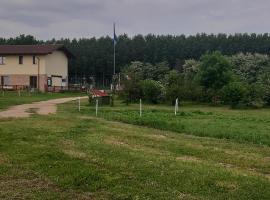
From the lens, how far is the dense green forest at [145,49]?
109m

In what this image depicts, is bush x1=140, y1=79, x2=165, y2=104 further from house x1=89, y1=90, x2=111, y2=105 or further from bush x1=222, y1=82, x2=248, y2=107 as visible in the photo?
house x1=89, y1=90, x2=111, y2=105

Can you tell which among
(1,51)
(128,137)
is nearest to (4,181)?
(128,137)

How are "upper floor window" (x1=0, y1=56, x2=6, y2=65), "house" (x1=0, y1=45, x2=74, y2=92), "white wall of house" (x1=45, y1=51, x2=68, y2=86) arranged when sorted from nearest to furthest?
"house" (x1=0, y1=45, x2=74, y2=92), "white wall of house" (x1=45, y1=51, x2=68, y2=86), "upper floor window" (x1=0, y1=56, x2=6, y2=65)

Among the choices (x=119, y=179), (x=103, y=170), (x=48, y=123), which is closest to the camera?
(x=119, y=179)

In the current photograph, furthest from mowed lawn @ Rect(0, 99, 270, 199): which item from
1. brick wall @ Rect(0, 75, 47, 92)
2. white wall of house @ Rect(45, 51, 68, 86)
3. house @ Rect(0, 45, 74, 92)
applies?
white wall of house @ Rect(45, 51, 68, 86)

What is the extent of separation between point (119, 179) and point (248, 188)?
2.14 meters

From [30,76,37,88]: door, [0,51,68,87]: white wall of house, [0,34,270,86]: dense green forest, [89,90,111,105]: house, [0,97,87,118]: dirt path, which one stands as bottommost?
[0,97,87,118]: dirt path

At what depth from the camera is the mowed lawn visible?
9.05 m

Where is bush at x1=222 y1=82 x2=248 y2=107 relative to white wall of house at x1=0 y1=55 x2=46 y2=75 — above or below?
below

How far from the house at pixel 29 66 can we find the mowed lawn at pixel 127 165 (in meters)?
49.3

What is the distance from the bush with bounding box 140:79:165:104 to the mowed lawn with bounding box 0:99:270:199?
26.0m

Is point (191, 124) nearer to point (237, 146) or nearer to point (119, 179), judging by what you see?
point (237, 146)

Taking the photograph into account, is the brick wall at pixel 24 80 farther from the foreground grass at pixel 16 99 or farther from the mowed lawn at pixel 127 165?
the mowed lawn at pixel 127 165

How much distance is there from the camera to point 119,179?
32.4 feet
